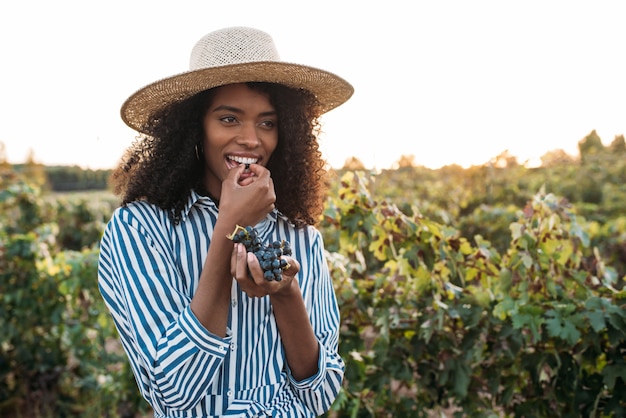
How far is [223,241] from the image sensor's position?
1239mm

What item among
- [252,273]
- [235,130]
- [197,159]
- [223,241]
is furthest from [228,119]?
[252,273]

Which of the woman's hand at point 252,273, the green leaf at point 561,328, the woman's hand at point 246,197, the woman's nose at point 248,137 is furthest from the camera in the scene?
the green leaf at point 561,328

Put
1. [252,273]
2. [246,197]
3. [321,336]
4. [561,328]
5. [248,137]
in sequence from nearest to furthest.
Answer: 1. [252,273]
2. [246,197]
3. [248,137]
4. [321,336]
5. [561,328]

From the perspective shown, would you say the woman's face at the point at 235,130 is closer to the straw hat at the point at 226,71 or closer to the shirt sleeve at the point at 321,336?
the straw hat at the point at 226,71

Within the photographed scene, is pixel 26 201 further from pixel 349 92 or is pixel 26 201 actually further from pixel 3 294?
pixel 349 92

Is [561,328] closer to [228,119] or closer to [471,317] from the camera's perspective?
[471,317]

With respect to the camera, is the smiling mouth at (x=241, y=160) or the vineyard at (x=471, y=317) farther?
the vineyard at (x=471, y=317)

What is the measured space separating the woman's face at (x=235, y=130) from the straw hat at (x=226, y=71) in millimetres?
42

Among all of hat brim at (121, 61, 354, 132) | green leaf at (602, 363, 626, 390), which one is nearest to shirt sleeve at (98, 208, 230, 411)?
hat brim at (121, 61, 354, 132)

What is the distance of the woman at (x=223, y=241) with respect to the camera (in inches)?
47.8

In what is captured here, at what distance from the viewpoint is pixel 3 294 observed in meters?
3.93

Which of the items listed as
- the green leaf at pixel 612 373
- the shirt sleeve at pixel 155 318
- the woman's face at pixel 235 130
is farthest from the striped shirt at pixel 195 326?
the green leaf at pixel 612 373

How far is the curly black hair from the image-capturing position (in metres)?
1.47

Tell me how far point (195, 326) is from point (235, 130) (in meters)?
0.51
